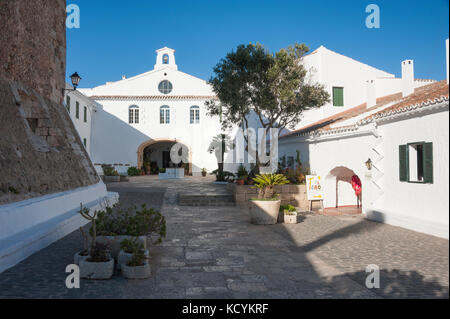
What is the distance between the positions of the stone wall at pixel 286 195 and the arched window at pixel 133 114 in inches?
704

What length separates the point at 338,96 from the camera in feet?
64.1

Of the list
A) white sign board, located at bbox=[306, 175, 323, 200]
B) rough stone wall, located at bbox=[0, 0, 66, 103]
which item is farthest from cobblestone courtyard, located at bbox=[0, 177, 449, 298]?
rough stone wall, located at bbox=[0, 0, 66, 103]

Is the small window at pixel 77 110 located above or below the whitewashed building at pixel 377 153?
above

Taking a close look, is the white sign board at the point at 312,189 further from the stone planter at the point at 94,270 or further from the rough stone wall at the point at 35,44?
the rough stone wall at the point at 35,44

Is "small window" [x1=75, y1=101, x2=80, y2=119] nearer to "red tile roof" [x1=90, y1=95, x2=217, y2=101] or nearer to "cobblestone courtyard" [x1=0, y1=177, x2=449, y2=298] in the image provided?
"red tile roof" [x1=90, y1=95, x2=217, y2=101]

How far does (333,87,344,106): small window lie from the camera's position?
19.5 metres

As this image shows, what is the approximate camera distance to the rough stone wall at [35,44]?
28.4ft

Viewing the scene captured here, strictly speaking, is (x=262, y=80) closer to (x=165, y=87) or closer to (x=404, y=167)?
(x=404, y=167)

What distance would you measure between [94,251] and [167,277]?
3.54 ft

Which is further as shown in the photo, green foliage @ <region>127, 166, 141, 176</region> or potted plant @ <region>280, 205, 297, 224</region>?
green foliage @ <region>127, 166, 141, 176</region>

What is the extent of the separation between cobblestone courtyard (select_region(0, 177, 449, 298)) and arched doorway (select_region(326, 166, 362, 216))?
420 cm

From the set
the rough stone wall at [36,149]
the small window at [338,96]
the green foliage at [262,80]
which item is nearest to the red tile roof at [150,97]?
the small window at [338,96]

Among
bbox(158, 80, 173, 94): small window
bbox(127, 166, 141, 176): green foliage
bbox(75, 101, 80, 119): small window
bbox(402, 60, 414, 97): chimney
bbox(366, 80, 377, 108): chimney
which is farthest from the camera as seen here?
bbox(158, 80, 173, 94): small window
